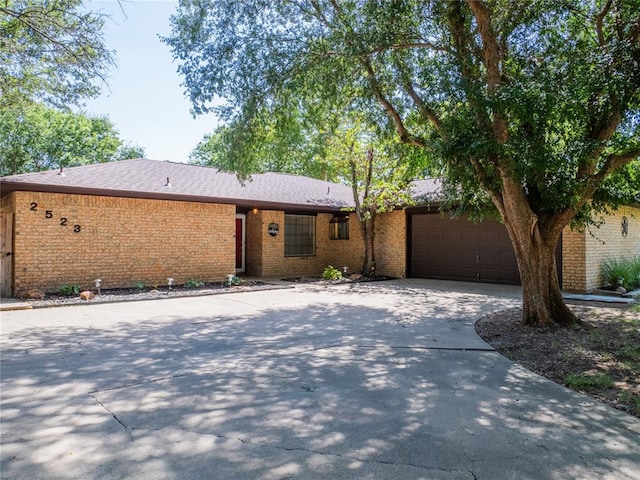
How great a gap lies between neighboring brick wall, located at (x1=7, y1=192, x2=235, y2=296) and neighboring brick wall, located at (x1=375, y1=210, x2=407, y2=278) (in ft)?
18.7

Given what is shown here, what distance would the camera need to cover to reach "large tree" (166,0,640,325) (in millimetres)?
5855

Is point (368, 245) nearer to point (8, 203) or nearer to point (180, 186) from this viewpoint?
point (180, 186)

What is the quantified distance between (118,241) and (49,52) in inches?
182

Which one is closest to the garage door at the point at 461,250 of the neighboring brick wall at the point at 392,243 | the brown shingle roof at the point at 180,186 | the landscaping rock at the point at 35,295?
the neighboring brick wall at the point at 392,243

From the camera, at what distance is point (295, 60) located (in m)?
8.34

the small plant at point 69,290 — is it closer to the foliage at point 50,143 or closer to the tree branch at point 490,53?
the tree branch at point 490,53

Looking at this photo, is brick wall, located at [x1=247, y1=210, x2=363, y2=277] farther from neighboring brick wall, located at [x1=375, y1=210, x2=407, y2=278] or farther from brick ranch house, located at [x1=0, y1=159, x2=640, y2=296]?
neighboring brick wall, located at [x1=375, y1=210, x2=407, y2=278]

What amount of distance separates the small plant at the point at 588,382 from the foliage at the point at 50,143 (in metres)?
31.5

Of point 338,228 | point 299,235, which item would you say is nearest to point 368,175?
point 338,228

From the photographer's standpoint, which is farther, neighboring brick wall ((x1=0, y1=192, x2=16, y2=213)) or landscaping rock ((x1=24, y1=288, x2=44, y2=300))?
neighboring brick wall ((x1=0, y1=192, x2=16, y2=213))

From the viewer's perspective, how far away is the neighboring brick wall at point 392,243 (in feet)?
51.2

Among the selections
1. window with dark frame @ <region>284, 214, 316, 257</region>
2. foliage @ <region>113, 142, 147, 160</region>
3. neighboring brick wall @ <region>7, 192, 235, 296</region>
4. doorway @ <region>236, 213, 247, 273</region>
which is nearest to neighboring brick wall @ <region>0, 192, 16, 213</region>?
neighboring brick wall @ <region>7, 192, 235, 296</region>

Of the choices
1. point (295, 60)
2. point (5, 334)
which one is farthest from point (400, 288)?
point (5, 334)

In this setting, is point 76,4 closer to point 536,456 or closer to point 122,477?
point 122,477
